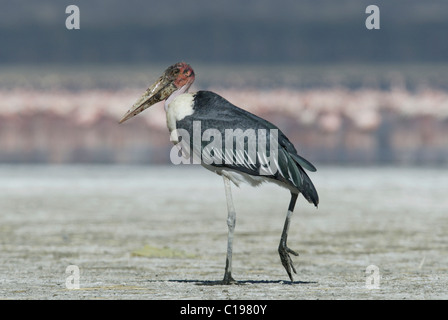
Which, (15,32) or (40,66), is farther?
(15,32)

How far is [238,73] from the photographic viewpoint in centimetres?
5931

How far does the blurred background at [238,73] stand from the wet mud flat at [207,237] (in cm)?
430

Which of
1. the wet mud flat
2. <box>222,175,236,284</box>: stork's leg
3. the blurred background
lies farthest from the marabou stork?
the blurred background

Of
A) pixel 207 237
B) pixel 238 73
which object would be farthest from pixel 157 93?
pixel 238 73

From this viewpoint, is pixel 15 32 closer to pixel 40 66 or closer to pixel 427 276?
pixel 40 66

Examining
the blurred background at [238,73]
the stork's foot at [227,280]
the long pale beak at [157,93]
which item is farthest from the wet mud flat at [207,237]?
the blurred background at [238,73]

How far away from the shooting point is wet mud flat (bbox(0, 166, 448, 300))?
8391mm

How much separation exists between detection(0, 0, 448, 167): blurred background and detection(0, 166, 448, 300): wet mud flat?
4.30 m

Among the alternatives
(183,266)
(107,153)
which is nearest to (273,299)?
(183,266)

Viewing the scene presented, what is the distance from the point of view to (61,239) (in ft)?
37.1

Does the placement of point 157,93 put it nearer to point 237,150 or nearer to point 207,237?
point 237,150

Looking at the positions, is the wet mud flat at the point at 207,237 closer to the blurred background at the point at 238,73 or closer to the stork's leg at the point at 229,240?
the stork's leg at the point at 229,240

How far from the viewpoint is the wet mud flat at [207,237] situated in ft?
27.5
